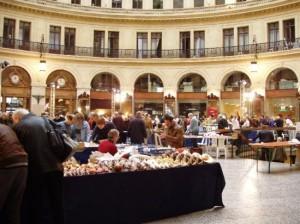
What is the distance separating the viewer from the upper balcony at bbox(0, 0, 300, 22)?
2595 cm

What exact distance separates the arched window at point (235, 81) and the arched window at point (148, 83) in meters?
4.92

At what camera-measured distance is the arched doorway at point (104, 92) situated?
91.4 feet

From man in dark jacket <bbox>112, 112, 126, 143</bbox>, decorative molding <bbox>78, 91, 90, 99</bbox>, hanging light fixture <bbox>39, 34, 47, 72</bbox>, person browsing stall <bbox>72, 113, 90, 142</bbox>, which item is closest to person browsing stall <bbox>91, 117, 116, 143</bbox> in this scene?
person browsing stall <bbox>72, 113, 90, 142</bbox>

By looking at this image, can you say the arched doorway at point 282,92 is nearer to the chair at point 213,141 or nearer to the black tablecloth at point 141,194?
the chair at point 213,141

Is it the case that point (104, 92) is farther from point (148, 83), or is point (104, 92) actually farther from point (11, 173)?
point (11, 173)

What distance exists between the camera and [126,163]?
5961 mm

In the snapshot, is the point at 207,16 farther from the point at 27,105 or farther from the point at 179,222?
the point at 179,222

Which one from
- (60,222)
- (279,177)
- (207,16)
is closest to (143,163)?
(60,222)

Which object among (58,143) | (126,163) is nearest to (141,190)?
(126,163)

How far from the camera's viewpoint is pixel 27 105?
26.5 meters

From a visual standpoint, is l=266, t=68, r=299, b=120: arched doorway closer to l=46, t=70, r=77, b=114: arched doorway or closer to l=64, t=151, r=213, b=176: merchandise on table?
l=46, t=70, r=77, b=114: arched doorway

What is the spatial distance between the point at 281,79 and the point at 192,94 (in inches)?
252

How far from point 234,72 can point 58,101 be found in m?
13.0

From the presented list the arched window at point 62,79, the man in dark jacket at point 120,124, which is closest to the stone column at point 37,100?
the arched window at point 62,79
